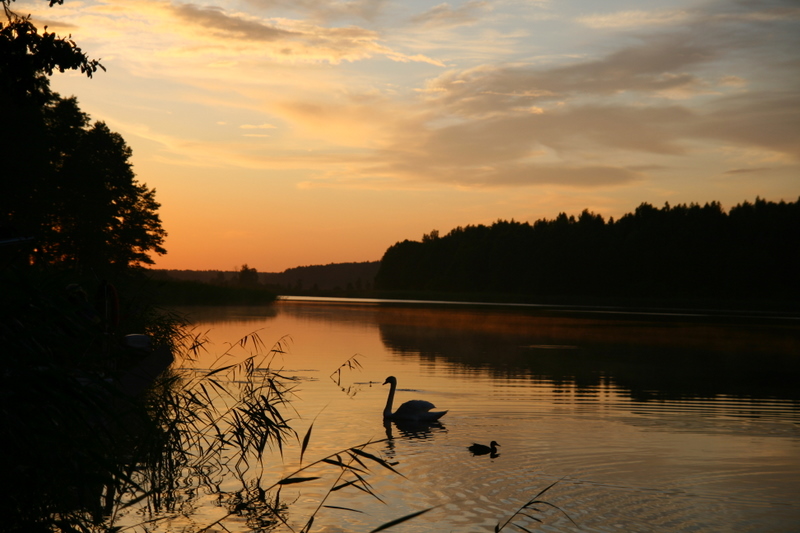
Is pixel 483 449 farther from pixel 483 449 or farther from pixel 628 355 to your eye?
pixel 628 355

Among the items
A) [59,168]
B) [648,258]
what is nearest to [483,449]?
[59,168]

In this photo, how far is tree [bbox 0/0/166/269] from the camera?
47.1 feet

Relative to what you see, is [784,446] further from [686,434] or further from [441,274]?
[441,274]

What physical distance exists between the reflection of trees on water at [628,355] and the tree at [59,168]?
13.2 metres

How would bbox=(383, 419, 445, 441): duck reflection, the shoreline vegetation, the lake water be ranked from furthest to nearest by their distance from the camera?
the shoreline vegetation, bbox=(383, 419, 445, 441): duck reflection, the lake water

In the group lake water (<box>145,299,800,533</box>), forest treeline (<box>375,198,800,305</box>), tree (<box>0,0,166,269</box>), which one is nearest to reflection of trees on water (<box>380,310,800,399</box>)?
lake water (<box>145,299,800,533</box>)

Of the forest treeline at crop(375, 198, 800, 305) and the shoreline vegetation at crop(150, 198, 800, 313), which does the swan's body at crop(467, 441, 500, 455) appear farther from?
the forest treeline at crop(375, 198, 800, 305)

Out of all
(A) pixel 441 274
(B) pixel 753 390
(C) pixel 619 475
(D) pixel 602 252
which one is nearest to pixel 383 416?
(C) pixel 619 475

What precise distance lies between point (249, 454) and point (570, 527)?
4.49 meters

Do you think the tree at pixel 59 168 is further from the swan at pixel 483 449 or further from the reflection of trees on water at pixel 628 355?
the reflection of trees on water at pixel 628 355

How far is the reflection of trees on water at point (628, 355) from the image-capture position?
19234 mm

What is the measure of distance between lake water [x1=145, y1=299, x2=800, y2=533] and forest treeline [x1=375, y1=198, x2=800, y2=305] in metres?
74.6

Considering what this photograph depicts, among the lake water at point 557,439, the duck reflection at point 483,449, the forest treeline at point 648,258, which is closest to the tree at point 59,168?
the lake water at point 557,439

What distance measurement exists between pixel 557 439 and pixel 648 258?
3899 inches
